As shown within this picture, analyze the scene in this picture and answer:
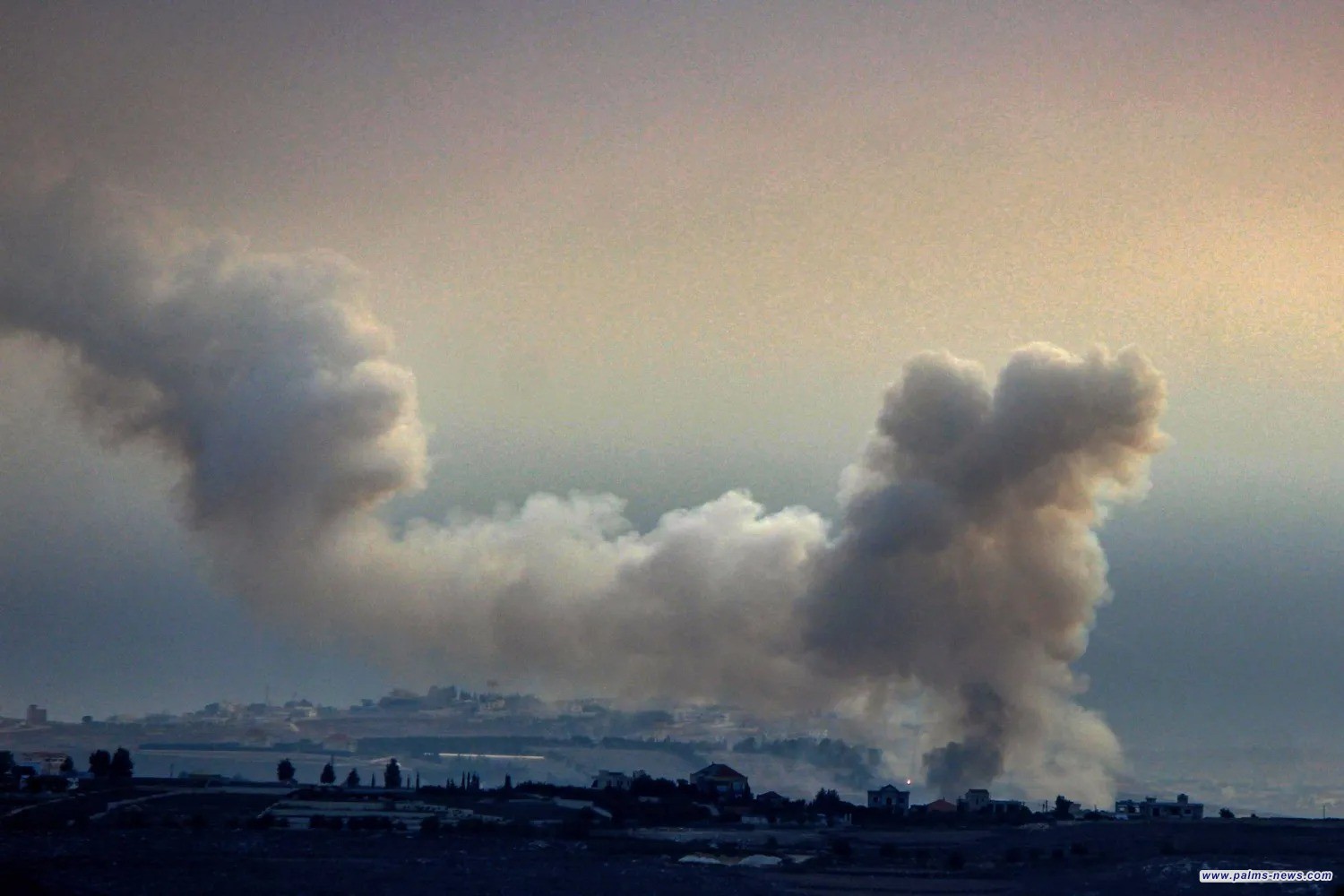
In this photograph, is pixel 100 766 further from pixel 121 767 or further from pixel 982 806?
pixel 982 806

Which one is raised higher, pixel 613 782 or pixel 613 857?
pixel 613 782

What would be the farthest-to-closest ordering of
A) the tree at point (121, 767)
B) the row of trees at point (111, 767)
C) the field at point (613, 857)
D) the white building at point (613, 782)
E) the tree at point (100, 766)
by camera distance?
1. the tree at point (100, 766)
2. the row of trees at point (111, 767)
3. the tree at point (121, 767)
4. the white building at point (613, 782)
5. the field at point (613, 857)

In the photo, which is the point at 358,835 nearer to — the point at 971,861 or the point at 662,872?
the point at 662,872

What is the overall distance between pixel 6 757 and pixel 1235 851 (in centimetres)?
10282

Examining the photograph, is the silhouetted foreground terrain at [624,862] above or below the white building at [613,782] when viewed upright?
below

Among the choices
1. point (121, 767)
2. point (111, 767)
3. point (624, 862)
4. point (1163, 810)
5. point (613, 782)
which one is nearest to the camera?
point (624, 862)

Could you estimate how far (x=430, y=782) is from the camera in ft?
648

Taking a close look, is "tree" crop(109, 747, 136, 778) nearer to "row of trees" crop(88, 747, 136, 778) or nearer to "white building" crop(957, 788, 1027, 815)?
"row of trees" crop(88, 747, 136, 778)

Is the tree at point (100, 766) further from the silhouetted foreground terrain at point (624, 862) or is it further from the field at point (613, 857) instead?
the silhouetted foreground terrain at point (624, 862)

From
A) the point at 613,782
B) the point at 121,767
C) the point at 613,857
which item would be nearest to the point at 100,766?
the point at 121,767

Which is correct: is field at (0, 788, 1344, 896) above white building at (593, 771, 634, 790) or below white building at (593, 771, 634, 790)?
below

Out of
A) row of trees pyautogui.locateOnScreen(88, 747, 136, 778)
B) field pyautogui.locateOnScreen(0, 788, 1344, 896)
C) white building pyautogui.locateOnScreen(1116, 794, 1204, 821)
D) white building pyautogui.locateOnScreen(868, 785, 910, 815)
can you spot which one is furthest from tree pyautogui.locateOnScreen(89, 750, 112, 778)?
white building pyautogui.locateOnScreen(1116, 794, 1204, 821)

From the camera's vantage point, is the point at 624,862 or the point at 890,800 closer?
the point at 624,862

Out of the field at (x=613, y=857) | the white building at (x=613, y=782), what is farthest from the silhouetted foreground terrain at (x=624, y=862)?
the white building at (x=613, y=782)
